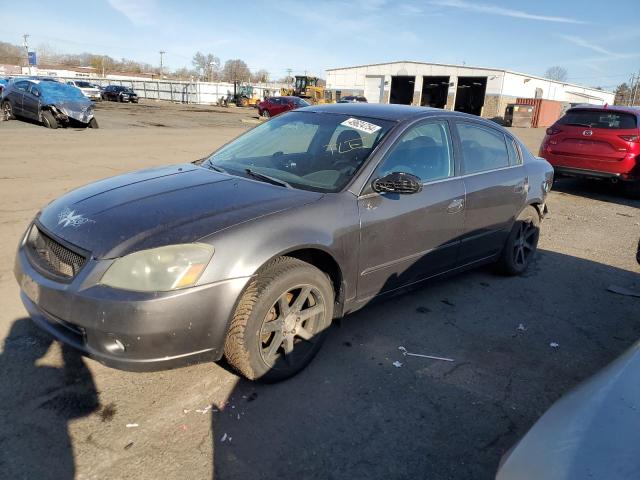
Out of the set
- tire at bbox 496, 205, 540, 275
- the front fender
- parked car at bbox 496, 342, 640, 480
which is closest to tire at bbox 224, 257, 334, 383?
the front fender

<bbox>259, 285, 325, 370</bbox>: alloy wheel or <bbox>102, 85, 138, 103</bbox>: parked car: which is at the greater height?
<bbox>102, 85, 138, 103</bbox>: parked car

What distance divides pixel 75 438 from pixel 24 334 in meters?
1.21

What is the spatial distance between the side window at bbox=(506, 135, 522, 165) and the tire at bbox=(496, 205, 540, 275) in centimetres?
49

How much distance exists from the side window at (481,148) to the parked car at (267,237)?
0.7 inches

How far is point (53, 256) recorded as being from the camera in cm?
264

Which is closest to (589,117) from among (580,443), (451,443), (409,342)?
(409,342)

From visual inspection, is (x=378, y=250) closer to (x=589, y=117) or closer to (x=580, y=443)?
(x=580, y=443)

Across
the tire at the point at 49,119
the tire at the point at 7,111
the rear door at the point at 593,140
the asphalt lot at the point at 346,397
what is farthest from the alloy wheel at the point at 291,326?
the tire at the point at 7,111

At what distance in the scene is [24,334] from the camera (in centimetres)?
321

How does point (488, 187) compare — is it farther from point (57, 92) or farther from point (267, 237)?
point (57, 92)

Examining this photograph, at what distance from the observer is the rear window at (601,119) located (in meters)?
8.95

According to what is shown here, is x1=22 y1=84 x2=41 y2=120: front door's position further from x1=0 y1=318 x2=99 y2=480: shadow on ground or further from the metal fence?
the metal fence

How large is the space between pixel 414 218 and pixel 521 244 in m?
2.04

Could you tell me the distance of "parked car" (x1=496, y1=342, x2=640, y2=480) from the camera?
1.34m
